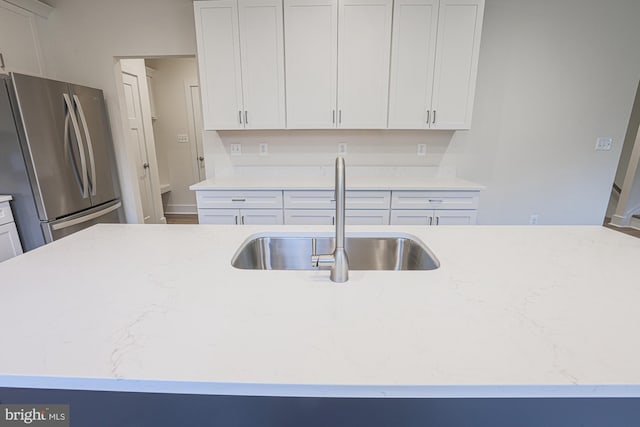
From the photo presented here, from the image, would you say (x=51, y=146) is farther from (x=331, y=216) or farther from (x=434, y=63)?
(x=434, y=63)

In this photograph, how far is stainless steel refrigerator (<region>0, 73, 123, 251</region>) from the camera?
2.15 meters

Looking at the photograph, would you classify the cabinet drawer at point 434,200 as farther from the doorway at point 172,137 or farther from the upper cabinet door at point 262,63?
the doorway at point 172,137

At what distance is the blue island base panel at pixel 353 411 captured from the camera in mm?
691

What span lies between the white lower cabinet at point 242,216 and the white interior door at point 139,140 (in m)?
1.70

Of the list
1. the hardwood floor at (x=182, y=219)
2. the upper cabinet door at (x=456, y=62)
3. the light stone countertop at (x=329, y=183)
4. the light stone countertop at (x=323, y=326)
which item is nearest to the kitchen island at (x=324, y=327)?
the light stone countertop at (x=323, y=326)

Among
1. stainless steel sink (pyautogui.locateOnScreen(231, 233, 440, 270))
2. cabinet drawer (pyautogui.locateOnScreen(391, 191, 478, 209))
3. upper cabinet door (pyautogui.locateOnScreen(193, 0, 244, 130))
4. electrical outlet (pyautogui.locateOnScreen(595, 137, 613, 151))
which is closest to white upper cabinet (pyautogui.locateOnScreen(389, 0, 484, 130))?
cabinet drawer (pyautogui.locateOnScreen(391, 191, 478, 209))

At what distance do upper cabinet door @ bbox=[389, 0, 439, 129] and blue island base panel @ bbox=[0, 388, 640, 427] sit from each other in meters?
2.36

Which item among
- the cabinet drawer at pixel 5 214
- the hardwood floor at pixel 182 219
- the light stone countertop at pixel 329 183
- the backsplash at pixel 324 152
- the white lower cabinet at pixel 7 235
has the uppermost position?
the backsplash at pixel 324 152

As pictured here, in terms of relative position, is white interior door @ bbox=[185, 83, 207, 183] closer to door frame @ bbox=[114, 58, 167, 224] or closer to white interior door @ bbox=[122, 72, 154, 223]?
door frame @ bbox=[114, 58, 167, 224]

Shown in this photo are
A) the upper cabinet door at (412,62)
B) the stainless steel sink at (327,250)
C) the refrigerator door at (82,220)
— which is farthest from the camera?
the upper cabinet door at (412,62)

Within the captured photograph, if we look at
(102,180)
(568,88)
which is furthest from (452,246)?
(102,180)

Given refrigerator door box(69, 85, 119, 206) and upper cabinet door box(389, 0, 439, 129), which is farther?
refrigerator door box(69, 85, 119, 206)

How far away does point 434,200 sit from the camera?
257 centimetres

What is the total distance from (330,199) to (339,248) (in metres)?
1.70
